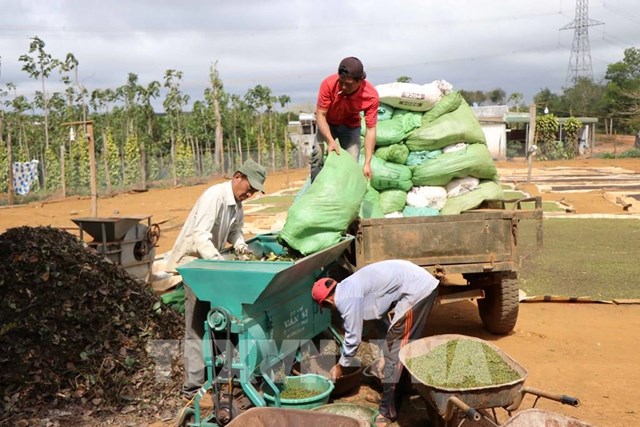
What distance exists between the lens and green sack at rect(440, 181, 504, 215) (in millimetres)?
6168

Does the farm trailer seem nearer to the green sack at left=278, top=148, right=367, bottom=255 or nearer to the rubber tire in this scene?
the rubber tire

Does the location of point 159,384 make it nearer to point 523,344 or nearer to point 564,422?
point 564,422

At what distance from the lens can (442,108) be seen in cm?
642

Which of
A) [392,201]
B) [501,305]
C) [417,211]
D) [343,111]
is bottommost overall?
[501,305]

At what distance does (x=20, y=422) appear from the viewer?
13.5 ft

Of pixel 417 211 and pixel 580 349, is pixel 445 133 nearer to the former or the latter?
pixel 417 211

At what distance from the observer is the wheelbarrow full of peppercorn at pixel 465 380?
3.45 metres

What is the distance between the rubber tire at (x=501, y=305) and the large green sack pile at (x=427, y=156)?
0.83 meters

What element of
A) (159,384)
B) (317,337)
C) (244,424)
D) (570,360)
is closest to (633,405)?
(570,360)

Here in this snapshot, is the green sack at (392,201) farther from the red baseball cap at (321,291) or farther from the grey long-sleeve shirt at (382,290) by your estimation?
the red baseball cap at (321,291)

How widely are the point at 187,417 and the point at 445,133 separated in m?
3.78

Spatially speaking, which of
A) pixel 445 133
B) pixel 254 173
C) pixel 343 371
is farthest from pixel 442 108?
pixel 343 371

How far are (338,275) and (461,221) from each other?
4.44 feet

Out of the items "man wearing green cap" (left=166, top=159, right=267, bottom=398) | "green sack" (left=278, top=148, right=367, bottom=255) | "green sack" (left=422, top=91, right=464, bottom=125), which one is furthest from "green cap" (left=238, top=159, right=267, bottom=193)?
"green sack" (left=422, top=91, right=464, bottom=125)
